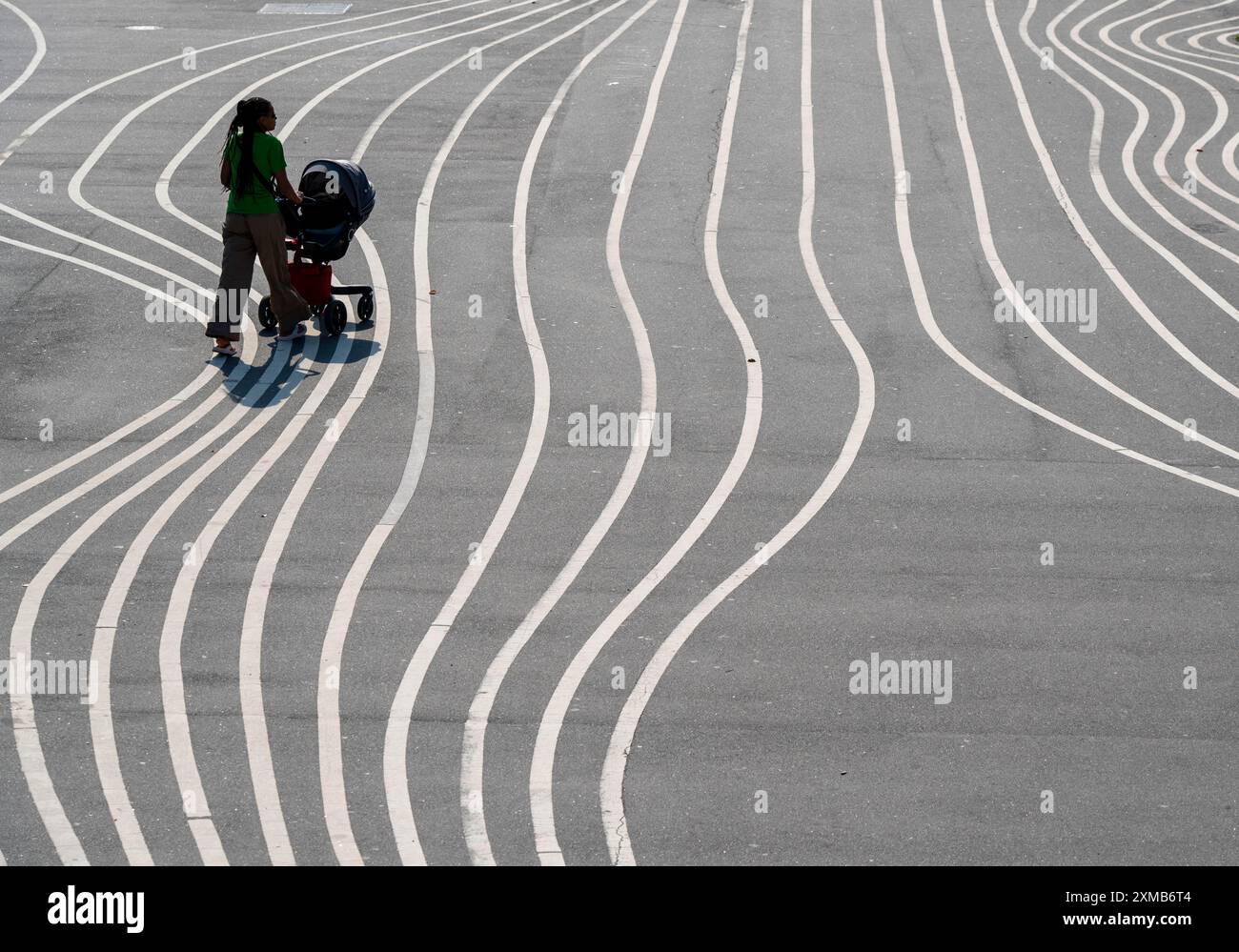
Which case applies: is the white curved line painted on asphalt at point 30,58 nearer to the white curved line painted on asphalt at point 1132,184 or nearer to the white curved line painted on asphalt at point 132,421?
the white curved line painted on asphalt at point 132,421

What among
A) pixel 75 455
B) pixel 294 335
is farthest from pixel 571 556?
pixel 294 335

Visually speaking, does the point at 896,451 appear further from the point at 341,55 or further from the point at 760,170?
the point at 341,55

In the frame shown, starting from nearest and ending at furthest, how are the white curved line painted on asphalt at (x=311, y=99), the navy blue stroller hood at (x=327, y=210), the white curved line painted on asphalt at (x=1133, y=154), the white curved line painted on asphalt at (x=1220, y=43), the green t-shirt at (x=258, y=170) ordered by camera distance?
1. the green t-shirt at (x=258, y=170)
2. the navy blue stroller hood at (x=327, y=210)
3. the white curved line painted on asphalt at (x=1133, y=154)
4. the white curved line painted on asphalt at (x=311, y=99)
5. the white curved line painted on asphalt at (x=1220, y=43)

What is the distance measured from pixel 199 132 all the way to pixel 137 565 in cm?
1075

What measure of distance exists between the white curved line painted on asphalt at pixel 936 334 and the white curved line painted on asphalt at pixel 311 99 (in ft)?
23.1

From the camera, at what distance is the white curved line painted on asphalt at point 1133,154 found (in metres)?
16.4

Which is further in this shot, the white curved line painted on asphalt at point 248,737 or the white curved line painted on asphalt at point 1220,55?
the white curved line painted on asphalt at point 1220,55

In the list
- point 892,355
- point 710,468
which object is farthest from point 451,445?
point 892,355

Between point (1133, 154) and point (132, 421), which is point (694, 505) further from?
point (1133, 154)

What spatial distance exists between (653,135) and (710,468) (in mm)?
8956

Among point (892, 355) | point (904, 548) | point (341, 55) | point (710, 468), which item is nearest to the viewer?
point (904, 548)

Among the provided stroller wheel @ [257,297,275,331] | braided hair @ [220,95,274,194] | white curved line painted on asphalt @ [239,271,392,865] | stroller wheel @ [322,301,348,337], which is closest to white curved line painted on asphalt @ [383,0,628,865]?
white curved line painted on asphalt @ [239,271,392,865]

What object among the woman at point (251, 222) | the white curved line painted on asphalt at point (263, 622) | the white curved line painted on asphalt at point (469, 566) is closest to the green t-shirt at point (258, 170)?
the woman at point (251, 222)
